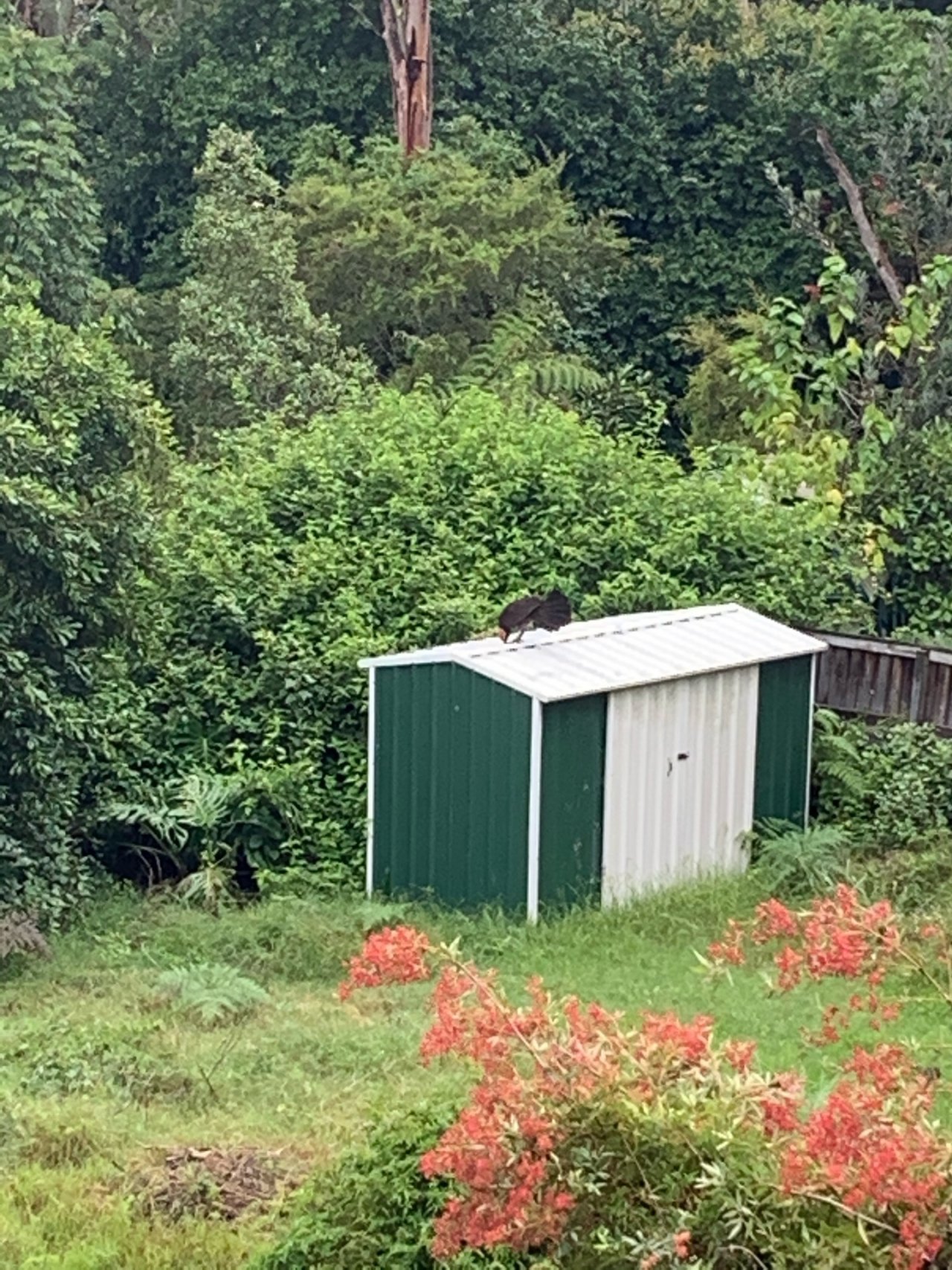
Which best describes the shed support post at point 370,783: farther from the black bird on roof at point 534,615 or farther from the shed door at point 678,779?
the shed door at point 678,779

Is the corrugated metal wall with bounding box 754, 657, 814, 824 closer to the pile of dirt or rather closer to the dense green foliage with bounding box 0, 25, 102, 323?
the pile of dirt

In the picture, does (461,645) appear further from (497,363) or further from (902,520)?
(497,363)

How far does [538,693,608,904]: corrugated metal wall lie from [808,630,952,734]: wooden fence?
9.64ft

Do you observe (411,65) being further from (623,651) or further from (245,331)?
(623,651)

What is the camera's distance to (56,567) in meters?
12.5

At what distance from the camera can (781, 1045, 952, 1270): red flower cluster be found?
15.6 feet

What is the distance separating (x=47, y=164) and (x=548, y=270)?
639 centimetres

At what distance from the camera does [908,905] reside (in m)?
12.4

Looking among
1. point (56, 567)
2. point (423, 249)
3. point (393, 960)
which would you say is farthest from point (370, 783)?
point (423, 249)

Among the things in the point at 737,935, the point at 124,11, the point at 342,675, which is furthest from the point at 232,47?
the point at 737,935

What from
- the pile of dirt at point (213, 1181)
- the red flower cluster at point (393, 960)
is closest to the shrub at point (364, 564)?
the pile of dirt at point (213, 1181)

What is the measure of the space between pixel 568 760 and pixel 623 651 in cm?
100

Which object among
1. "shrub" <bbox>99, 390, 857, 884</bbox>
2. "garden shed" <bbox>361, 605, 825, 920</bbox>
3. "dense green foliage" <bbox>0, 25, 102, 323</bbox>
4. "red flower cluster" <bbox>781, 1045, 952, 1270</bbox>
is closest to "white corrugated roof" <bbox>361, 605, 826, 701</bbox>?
"garden shed" <bbox>361, 605, 825, 920</bbox>

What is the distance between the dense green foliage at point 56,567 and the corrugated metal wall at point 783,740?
4.29 m
